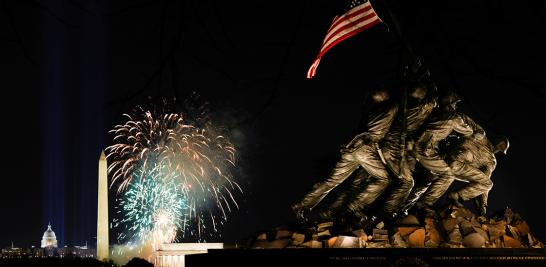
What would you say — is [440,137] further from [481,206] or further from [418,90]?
[481,206]

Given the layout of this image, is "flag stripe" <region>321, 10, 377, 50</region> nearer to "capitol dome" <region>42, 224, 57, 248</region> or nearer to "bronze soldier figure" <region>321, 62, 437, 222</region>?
"bronze soldier figure" <region>321, 62, 437, 222</region>

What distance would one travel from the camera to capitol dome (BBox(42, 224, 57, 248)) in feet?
396

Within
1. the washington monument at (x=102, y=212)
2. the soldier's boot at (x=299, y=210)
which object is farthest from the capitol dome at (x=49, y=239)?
the soldier's boot at (x=299, y=210)

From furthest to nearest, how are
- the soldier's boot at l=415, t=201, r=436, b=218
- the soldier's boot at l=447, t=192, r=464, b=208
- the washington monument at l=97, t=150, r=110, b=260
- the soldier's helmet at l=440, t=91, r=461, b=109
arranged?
the washington monument at l=97, t=150, r=110, b=260
the soldier's boot at l=447, t=192, r=464, b=208
the soldier's helmet at l=440, t=91, r=461, b=109
the soldier's boot at l=415, t=201, r=436, b=218

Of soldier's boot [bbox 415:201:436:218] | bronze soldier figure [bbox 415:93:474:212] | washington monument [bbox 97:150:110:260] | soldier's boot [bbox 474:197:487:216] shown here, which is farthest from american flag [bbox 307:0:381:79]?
washington monument [bbox 97:150:110:260]

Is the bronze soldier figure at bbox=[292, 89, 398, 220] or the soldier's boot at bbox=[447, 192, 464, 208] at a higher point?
the bronze soldier figure at bbox=[292, 89, 398, 220]

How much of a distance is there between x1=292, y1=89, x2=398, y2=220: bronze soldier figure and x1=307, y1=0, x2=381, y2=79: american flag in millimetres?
1563

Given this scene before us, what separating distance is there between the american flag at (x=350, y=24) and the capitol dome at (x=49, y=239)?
358 feet

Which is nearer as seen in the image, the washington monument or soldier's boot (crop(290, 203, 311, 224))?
soldier's boot (crop(290, 203, 311, 224))

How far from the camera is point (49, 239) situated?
12244cm

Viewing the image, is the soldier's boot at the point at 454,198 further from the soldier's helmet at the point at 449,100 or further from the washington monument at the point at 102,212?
the washington monument at the point at 102,212

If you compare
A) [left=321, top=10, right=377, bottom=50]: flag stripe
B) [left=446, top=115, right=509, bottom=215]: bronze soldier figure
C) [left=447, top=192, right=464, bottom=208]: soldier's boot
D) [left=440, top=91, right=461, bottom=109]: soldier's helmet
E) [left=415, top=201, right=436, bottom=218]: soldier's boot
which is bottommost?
[left=415, top=201, right=436, bottom=218]: soldier's boot

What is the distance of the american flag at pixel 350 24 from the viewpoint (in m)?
Answer: 16.9

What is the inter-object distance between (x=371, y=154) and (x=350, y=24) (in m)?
3.11
